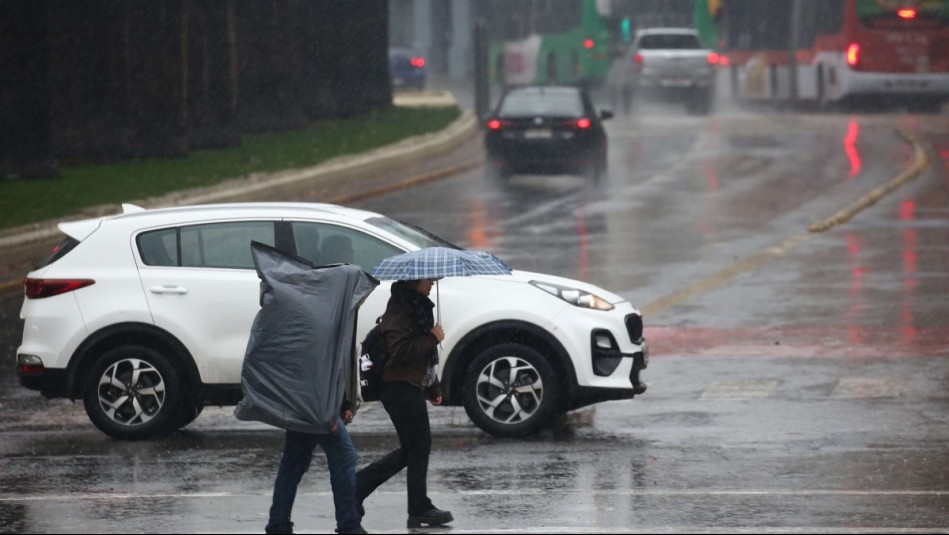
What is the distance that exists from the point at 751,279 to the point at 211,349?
28.3 feet

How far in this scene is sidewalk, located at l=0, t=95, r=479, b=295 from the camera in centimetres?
1906

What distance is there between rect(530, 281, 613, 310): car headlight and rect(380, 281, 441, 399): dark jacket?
9.77 ft

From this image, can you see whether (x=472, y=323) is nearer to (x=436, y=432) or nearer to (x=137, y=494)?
(x=436, y=432)

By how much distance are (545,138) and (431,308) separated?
66.6ft

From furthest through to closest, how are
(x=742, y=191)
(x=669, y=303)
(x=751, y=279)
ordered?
1. (x=742, y=191)
2. (x=751, y=279)
3. (x=669, y=303)

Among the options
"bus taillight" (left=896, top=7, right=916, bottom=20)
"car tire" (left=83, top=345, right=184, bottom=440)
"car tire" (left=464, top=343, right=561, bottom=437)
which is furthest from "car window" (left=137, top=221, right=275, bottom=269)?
"bus taillight" (left=896, top=7, right=916, bottom=20)

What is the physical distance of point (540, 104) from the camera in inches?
1158

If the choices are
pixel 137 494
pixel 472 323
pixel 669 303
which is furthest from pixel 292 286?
pixel 669 303

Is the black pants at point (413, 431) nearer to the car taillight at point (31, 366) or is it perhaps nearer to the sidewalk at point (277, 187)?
the car taillight at point (31, 366)

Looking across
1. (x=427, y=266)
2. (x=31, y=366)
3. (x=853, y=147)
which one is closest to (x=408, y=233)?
(x=31, y=366)

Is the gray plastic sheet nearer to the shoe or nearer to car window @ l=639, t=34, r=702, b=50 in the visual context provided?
the shoe

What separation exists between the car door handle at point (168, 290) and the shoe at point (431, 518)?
3.45m

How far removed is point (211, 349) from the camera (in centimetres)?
1145

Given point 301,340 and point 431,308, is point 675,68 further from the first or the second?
point 301,340
